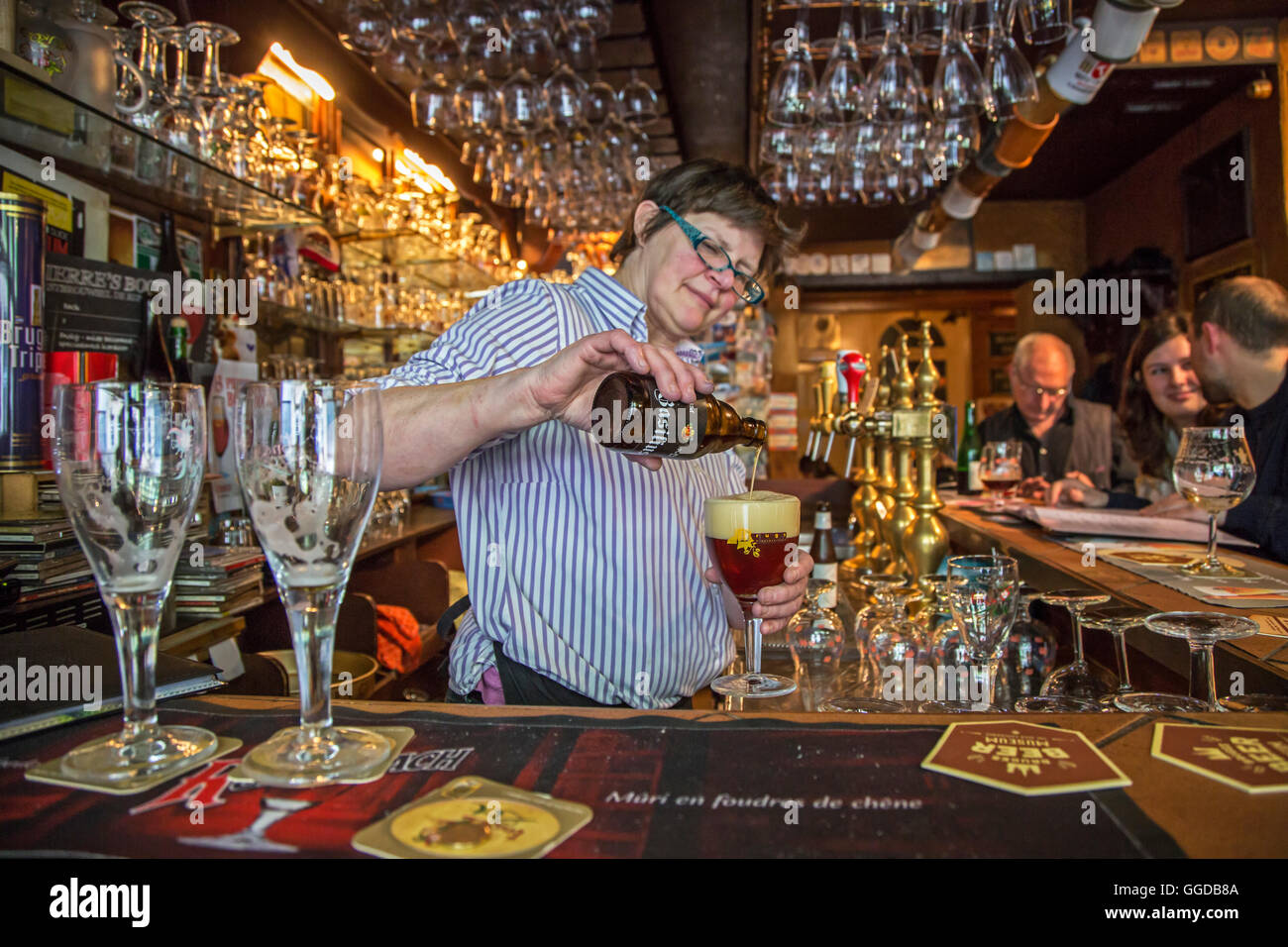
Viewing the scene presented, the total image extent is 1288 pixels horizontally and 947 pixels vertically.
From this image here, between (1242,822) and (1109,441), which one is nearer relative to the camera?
(1242,822)

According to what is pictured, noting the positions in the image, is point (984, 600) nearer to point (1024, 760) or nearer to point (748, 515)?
point (748, 515)

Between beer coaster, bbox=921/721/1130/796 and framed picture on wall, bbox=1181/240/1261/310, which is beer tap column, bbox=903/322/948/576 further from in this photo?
framed picture on wall, bbox=1181/240/1261/310

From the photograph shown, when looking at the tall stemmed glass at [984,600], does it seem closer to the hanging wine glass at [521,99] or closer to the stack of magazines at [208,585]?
the stack of magazines at [208,585]

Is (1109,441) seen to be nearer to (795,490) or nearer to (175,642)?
(795,490)

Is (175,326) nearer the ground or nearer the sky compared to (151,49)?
nearer the ground

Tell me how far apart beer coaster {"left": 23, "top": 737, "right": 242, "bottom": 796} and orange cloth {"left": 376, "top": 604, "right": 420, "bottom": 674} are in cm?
221

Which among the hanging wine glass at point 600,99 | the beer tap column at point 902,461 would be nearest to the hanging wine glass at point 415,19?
the hanging wine glass at point 600,99

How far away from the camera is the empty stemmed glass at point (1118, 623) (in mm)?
1120

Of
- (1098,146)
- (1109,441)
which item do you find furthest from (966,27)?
(1098,146)

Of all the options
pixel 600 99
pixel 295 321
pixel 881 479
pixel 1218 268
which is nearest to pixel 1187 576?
pixel 881 479

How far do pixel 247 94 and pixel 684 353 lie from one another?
4.78 feet

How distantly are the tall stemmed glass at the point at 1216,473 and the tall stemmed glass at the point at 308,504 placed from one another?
146cm

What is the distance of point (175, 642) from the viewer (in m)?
1.89

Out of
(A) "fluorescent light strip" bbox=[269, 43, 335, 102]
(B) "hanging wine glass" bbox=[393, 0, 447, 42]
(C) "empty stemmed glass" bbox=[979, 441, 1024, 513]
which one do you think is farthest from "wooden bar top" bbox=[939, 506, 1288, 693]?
(A) "fluorescent light strip" bbox=[269, 43, 335, 102]
